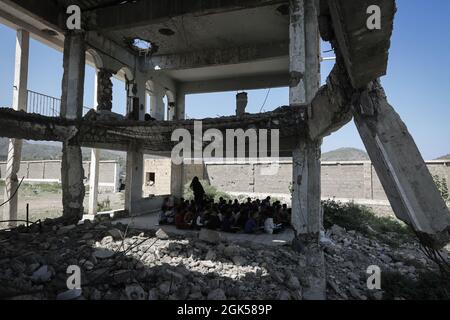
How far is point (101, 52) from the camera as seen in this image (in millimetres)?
10453

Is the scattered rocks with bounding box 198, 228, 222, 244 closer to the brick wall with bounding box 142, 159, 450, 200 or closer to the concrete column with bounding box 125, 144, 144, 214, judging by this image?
the concrete column with bounding box 125, 144, 144, 214

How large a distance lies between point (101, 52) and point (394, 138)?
1017 cm

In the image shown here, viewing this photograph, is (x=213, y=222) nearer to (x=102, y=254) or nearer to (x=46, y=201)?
(x=102, y=254)

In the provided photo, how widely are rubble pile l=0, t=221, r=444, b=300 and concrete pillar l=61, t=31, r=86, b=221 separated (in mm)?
905

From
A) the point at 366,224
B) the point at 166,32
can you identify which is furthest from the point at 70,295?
the point at 366,224

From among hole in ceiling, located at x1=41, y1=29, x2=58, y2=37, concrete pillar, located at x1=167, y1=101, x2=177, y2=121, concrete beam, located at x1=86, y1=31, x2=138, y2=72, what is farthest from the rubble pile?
concrete pillar, located at x1=167, y1=101, x2=177, y2=121

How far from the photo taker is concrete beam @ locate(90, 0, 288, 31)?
321 inches

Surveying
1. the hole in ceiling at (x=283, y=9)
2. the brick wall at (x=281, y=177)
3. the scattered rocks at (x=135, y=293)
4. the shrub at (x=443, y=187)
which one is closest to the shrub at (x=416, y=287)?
the scattered rocks at (x=135, y=293)

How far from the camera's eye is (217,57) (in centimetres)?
1159

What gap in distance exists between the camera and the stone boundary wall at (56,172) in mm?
25547

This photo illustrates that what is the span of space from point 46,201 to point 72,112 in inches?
545

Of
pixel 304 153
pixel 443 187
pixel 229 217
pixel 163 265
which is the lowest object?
pixel 163 265
